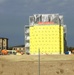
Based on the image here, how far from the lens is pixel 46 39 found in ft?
425

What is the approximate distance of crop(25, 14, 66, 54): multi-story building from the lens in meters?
127

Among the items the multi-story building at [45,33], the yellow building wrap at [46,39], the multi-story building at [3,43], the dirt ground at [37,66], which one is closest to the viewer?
the dirt ground at [37,66]

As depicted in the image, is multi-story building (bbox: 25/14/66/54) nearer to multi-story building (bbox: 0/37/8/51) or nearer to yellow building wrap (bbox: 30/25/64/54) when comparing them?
yellow building wrap (bbox: 30/25/64/54)

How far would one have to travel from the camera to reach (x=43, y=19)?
13138 centimetres

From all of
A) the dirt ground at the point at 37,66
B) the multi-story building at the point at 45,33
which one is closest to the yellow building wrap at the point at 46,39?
the multi-story building at the point at 45,33

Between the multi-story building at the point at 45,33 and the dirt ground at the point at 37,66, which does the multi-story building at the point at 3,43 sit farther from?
the dirt ground at the point at 37,66

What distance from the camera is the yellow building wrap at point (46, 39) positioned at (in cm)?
12619

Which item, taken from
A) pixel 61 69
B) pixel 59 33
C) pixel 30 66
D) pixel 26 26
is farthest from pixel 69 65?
pixel 26 26

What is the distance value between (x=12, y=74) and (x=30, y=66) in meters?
2.49

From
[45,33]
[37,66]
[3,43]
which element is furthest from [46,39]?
[37,66]

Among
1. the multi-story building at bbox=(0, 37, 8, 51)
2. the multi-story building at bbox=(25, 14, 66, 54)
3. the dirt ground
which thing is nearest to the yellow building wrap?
the multi-story building at bbox=(25, 14, 66, 54)

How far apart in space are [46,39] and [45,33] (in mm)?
2843

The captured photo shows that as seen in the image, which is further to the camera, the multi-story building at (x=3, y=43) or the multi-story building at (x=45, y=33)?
the multi-story building at (x=3, y=43)

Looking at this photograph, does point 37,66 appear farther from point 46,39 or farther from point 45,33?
→ point 45,33
